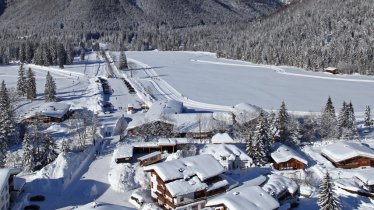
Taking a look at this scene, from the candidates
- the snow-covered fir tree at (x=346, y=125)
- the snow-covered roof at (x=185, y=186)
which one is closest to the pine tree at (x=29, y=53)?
the snow-covered fir tree at (x=346, y=125)

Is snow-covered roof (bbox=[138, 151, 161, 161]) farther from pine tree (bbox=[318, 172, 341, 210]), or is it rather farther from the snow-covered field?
the snow-covered field

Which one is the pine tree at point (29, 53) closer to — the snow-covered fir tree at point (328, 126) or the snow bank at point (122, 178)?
the snow-covered fir tree at point (328, 126)

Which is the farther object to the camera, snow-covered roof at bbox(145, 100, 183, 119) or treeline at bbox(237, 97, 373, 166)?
snow-covered roof at bbox(145, 100, 183, 119)

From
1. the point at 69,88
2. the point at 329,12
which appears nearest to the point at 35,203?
the point at 69,88

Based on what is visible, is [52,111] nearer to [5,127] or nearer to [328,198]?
[5,127]

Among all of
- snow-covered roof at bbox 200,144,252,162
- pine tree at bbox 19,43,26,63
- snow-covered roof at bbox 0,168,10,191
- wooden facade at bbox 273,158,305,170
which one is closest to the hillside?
pine tree at bbox 19,43,26,63

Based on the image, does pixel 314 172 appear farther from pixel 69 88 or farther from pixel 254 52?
pixel 254 52
